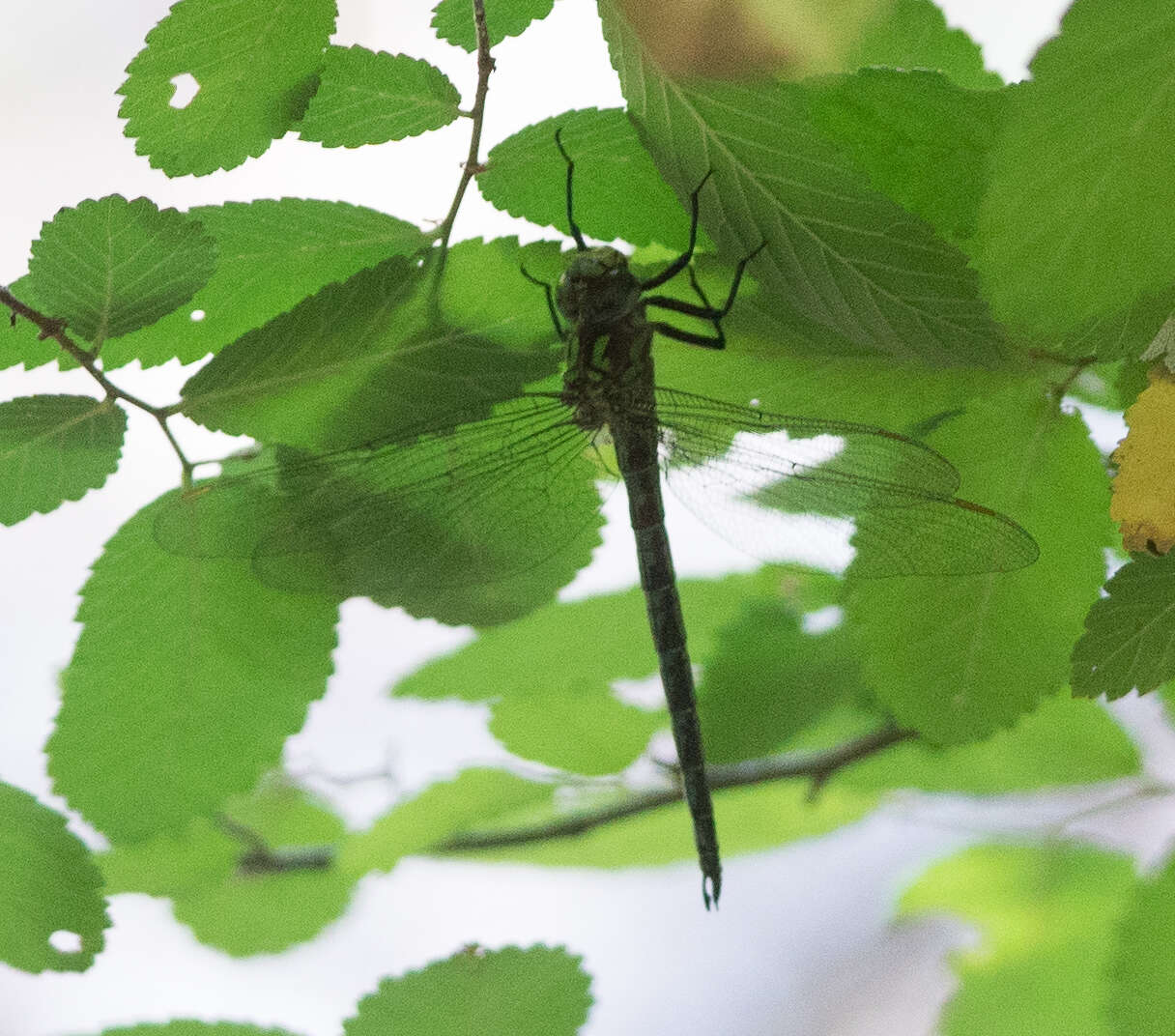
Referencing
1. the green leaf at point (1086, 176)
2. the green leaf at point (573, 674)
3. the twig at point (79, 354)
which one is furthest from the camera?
the green leaf at point (573, 674)

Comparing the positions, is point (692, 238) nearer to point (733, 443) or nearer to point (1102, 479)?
point (733, 443)

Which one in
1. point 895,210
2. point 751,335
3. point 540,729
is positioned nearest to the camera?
point 895,210

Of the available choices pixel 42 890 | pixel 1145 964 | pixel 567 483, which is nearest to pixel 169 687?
pixel 42 890

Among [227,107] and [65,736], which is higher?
[227,107]

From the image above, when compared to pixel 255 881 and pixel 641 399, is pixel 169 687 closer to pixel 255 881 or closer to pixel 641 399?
pixel 641 399

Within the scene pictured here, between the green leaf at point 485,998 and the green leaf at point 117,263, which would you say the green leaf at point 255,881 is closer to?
the green leaf at point 485,998

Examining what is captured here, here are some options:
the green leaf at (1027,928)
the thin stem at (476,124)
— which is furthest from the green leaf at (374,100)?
the green leaf at (1027,928)

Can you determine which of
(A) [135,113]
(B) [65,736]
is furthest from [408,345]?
(B) [65,736]

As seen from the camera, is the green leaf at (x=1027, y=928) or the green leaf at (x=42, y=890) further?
the green leaf at (x=1027, y=928)
